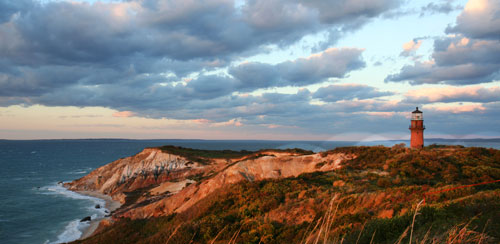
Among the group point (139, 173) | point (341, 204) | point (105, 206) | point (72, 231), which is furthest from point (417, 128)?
point (139, 173)

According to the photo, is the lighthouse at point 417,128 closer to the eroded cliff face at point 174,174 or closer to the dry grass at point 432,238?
the eroded cliff face at point 174,174

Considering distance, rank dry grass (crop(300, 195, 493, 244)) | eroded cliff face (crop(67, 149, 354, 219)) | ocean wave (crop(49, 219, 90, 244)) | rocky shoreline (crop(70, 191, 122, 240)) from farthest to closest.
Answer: rocky shoreline (crop(70, 191, 122, 240))
ocean wave (crop(49, 219, 90, 244))
eroded cliff face (crop(67, 149, 354, 219))
dry grass (crop(300, 195, 493, 244))

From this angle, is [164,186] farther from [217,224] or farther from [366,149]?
[217,224]

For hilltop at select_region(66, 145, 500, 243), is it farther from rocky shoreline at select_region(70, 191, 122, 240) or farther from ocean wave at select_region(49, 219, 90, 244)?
ocean wave at select_region(49, 219, 90, 244)

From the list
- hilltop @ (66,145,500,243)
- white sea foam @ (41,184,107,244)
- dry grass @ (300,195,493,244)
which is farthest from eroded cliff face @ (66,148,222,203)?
dry grass @ (300,195,493,244)

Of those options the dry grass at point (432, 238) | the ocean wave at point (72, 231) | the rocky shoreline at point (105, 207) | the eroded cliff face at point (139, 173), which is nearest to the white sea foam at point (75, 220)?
the ocean wave at point (72, 231)
